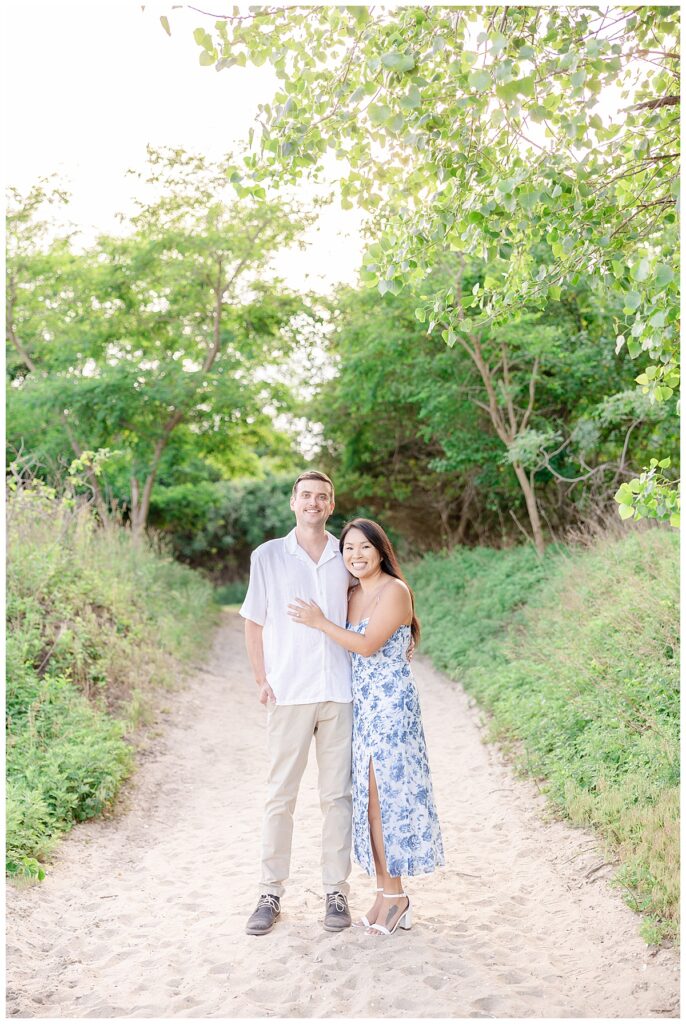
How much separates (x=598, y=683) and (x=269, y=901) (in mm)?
3369

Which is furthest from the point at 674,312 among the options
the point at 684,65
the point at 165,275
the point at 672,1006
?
the point at 165,275

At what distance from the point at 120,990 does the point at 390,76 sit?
4291 millimetres

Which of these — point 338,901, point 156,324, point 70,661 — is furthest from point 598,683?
point 156,324

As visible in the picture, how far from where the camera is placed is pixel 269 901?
4301 millimetres

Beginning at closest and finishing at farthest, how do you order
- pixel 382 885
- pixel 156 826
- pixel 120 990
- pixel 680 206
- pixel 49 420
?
pixel 680 206
pixel 120 990
pixel 382 885
pixel 156 826
pixel 49 420

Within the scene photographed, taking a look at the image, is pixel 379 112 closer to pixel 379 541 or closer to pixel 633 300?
pixel 633 300

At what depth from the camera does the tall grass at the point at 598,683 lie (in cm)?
470

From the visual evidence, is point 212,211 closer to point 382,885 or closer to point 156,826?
point 156,826

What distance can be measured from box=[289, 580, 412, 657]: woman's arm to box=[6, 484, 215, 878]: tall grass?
2.17 meters

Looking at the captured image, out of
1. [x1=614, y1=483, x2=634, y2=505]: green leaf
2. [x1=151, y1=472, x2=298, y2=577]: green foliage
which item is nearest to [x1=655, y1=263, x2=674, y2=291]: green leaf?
[x1=614, y1=483, x2=634, y2=505]: green leaf

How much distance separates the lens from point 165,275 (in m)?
14.1

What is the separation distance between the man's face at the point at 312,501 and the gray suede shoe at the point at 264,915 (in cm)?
193

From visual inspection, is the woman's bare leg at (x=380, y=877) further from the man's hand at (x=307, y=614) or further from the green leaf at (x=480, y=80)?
the green leaf at (x=480, y=80)

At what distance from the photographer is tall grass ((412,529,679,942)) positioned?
470 cm
